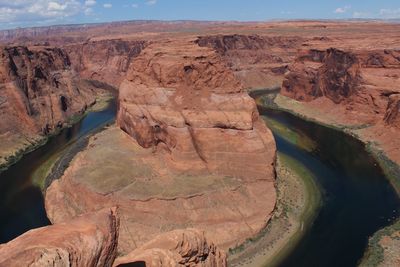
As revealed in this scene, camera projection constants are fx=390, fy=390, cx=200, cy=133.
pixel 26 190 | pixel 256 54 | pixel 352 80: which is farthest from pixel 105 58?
pixel 26 190

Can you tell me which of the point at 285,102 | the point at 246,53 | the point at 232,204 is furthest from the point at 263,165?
the point at 246,53

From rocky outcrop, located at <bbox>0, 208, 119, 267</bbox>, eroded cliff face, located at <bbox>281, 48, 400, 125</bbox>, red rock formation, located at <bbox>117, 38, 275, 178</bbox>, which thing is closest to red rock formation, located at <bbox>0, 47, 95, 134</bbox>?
red rock formation, located at <bbox>117, 38, 275, 178</bbox>

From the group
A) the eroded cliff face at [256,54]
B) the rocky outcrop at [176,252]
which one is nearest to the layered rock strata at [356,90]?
the eroded cliff face at [256,54]

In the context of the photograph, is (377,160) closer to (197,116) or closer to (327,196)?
(327,196)

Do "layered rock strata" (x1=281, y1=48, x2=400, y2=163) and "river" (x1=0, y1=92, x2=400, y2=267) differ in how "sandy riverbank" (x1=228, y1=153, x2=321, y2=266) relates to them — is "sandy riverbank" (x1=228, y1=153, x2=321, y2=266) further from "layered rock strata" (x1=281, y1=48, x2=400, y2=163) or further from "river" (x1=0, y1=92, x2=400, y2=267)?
"layered rock strata" (x1=281, y1=48, x2=400, y2=163)

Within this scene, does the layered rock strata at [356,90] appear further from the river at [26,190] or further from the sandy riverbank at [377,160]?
the river at [26,190]

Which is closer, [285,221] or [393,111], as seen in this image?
[285,221]
